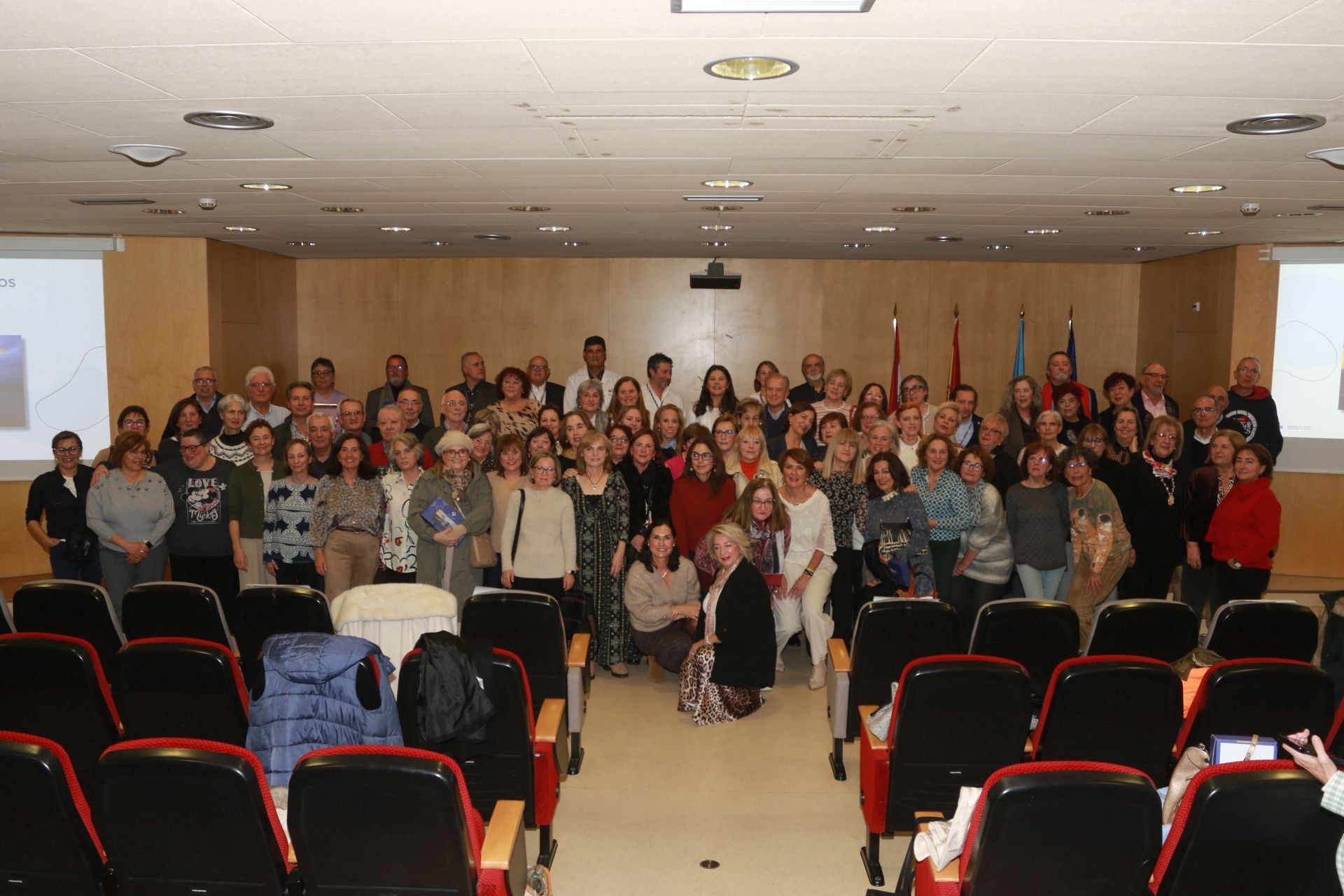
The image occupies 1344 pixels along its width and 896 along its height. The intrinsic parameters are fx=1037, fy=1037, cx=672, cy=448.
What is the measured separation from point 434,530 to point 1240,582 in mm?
5292

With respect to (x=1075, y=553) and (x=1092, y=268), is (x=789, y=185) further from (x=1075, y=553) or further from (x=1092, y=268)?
(x=1092, y=268)

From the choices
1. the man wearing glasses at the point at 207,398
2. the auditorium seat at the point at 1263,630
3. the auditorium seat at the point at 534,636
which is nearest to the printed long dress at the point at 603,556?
the auditorium seat at the point at 534,636

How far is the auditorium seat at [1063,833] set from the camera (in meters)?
2.73

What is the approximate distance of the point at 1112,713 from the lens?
4004 mm

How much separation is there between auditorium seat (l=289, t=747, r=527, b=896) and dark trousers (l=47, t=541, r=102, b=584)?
5126 millimetres

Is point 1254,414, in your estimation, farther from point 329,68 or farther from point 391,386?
point 329,68

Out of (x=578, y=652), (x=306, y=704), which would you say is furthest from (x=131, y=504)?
(x=306, y=704)

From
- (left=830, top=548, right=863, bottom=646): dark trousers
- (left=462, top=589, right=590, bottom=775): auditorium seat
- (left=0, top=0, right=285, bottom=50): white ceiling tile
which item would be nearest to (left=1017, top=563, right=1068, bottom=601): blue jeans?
(left=830, top=548, right=863, bottom=646): dark trousers

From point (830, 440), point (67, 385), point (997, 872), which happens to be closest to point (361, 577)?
point (830, 440)

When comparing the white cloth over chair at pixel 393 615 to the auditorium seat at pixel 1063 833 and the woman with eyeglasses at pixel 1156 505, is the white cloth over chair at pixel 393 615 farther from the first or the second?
the woman with eyeglasses at pixel 1156 505

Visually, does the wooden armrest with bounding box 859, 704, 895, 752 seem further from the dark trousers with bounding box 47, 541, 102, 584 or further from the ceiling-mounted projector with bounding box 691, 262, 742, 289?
the ceiling-mounted projector with bounding box 691, 262, 742, 289

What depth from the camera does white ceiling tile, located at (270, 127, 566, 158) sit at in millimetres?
4801

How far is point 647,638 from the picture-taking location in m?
6.69

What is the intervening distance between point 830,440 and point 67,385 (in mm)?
7539
